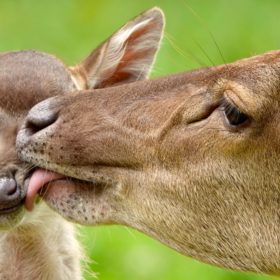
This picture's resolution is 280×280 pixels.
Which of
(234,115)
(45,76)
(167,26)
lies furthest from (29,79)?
(167,26)

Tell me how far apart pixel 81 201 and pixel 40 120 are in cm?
45

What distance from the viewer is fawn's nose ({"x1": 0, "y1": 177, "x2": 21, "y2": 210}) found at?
24.6ft

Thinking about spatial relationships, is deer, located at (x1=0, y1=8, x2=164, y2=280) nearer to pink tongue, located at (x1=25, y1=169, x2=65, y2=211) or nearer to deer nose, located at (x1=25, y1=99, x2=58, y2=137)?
pink tongue, located at (x1=25, y1=169, x2=65, y2=211)

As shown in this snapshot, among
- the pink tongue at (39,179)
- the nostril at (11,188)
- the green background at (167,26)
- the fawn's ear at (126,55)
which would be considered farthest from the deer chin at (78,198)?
the green background at (167,26)

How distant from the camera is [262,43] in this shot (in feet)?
47.2

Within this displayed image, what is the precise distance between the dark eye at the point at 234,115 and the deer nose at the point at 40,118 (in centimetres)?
91

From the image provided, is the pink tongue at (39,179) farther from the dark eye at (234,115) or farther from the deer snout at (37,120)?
the dark eye at (234,115)

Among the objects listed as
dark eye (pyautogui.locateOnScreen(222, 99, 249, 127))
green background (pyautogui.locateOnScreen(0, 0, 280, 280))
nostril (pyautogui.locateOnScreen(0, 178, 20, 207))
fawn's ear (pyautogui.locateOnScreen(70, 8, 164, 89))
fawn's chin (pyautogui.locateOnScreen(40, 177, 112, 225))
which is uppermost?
dark eye (pyautogui.locateOnScreen(222, 99, 249, 127))

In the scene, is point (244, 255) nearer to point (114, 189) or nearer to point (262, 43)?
point (114, 189)

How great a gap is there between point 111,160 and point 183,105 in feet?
1.47

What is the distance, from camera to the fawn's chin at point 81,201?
290 inches

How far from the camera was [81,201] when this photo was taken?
737 centimetres

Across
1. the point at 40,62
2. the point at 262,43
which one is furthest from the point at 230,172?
the point at 262,43

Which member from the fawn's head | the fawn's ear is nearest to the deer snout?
the fawn's head
